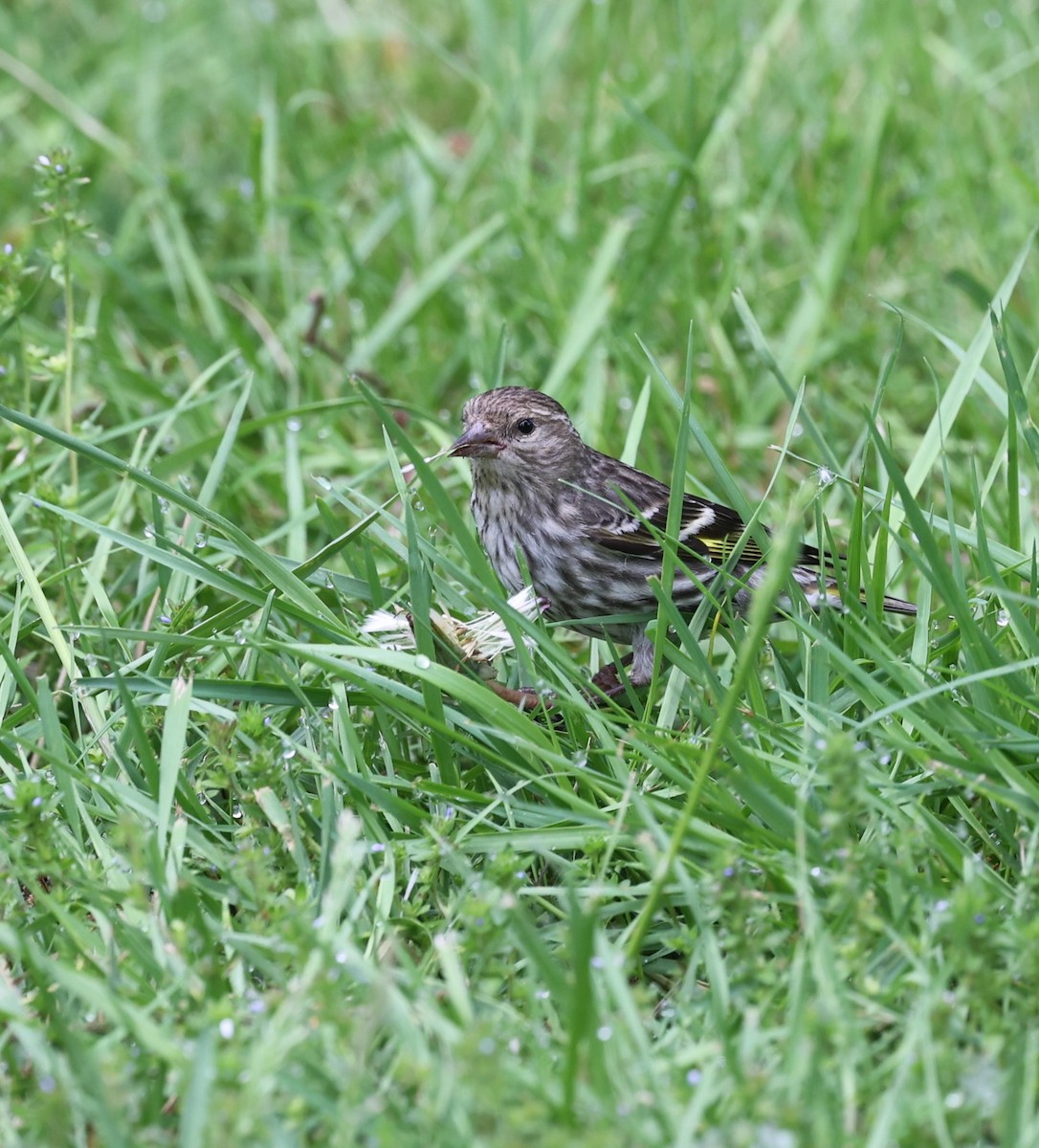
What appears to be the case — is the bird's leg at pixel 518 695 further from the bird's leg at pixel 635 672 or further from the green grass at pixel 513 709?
the bird's leg at pixel 635 672

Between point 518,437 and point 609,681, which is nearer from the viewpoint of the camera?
point 609,681

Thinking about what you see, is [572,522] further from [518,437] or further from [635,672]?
[635,672]

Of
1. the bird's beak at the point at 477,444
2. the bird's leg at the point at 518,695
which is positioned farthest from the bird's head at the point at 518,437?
the bird's leg at the point at 518,695

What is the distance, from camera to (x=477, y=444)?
13.2ft

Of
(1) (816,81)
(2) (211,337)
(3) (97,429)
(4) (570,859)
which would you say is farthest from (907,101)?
(4) (570,859)

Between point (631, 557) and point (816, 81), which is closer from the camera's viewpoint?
point (631, 557)

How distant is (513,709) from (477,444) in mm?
1147

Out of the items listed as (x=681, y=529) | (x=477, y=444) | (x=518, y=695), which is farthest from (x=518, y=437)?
(x=518, y=695)

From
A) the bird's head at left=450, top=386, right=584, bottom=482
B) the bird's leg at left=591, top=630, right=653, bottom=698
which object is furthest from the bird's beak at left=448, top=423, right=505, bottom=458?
the bird's leg at left=591, top=630, right=653, bottom=698

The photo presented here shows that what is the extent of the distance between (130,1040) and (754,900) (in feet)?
3.60

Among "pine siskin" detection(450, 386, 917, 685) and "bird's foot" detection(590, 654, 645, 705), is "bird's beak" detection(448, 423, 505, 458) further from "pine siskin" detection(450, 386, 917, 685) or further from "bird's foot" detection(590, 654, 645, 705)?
"bird's foot" detection(590, 654, 645, 705)

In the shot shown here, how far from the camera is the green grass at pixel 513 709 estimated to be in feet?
7.58

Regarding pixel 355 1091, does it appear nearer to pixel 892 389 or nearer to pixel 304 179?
pixel 892 389

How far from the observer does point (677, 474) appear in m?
3.21
